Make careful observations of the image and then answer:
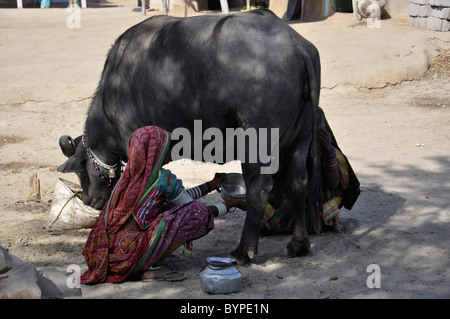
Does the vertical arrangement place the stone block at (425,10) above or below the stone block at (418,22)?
above

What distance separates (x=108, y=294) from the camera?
359cm

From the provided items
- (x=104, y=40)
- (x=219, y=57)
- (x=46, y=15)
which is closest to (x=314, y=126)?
(x=219, y=57)

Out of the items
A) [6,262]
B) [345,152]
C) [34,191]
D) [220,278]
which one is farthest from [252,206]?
[345,152]

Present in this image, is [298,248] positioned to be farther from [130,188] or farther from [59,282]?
[59,282]

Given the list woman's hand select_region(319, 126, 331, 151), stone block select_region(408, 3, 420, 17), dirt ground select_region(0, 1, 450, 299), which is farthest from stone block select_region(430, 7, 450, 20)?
woman's hand select_region(319, 126, 331, 151)

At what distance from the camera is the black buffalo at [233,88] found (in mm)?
3818

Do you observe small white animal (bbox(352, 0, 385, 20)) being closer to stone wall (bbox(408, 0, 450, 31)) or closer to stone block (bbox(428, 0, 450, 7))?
stone wall (bbox(408, 0, 450, 31))

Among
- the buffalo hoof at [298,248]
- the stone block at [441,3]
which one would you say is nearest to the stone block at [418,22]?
the stone block at [441,3]

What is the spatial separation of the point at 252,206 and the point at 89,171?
145 centimetres

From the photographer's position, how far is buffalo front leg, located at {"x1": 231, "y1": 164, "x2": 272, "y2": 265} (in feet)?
13.1

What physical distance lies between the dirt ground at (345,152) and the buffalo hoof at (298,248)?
0.05 m

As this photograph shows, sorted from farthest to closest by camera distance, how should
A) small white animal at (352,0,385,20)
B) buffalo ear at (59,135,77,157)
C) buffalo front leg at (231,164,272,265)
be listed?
small white animal at (352,0,385,20)
buffalo ear at (59,135,77,157)
buffalo front leg at (231,164,272,265)

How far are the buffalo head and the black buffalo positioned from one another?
260mm

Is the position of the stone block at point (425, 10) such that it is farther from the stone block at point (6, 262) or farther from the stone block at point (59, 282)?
the stone block at point (6, 262)
